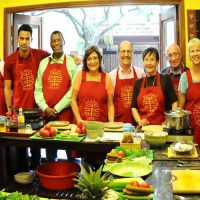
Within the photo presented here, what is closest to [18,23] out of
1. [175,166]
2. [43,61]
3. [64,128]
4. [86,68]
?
[43,61]

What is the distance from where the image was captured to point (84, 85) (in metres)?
3.75

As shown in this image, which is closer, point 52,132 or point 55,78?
point 52,132

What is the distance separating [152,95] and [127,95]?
42cm

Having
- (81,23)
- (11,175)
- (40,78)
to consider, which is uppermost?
(81,23)

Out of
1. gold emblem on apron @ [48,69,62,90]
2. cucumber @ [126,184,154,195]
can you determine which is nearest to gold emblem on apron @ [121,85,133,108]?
gold emblem on apron @ [48,69,62,90]

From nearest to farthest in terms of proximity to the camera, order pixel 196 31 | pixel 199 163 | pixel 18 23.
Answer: pixel 199 163 < pixel 196 31 < pixel 18 23

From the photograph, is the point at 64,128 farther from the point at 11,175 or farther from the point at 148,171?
the point at 148,171

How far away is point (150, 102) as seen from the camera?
3561 millimetres

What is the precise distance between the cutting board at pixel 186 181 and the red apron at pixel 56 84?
82.0 inches

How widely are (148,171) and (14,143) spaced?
1409 millimetres

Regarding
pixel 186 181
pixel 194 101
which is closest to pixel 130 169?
pixel 186 181

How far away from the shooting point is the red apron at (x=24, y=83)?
13.3 feet

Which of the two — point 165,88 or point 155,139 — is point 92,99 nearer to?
point 165,88

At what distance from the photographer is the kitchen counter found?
1.99 m
